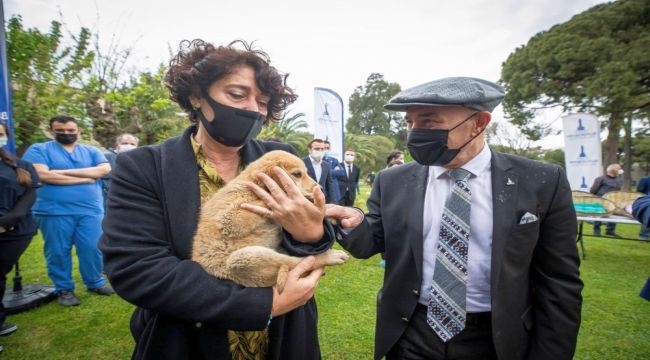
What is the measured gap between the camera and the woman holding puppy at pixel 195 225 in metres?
1.42

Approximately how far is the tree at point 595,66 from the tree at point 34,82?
1231 inches

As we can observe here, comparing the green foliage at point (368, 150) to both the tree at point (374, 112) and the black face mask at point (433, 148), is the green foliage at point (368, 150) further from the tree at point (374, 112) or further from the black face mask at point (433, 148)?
the black face mask at point (433, 148)

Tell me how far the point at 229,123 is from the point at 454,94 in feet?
4.67

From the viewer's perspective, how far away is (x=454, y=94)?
198 cm

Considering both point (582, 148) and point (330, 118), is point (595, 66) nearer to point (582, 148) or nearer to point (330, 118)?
point (582, 148)

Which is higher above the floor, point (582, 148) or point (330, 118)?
point (330, 118)

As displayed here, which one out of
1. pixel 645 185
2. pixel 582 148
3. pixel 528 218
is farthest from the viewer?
pixel 582 148

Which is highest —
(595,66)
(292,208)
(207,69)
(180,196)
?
(595,66)

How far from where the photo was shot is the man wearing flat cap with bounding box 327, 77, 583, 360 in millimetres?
1927

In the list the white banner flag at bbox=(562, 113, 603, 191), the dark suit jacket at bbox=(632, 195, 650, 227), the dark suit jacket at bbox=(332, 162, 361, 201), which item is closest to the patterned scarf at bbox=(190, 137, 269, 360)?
the dark suit jacket at bbox=(632, 195, 650, 227)

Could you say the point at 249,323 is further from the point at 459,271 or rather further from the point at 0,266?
the point at 0,266

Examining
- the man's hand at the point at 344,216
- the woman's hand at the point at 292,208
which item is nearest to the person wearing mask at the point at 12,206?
the woman's hand at the point at 292,208

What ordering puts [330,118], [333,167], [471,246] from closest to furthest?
[471,246] → [333,167] → [330,118]

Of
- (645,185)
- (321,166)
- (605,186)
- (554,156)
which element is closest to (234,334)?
(321,166)
